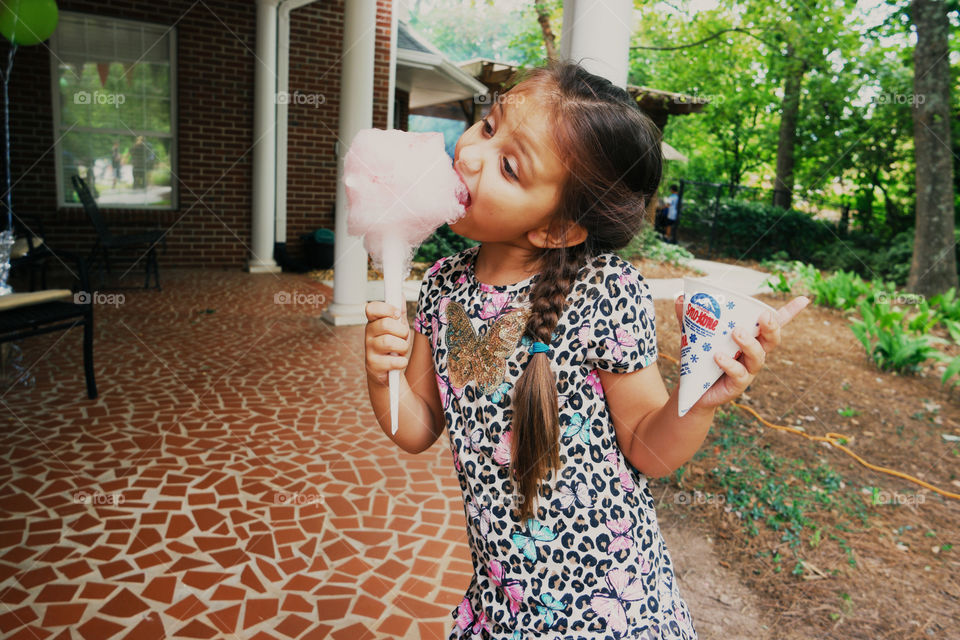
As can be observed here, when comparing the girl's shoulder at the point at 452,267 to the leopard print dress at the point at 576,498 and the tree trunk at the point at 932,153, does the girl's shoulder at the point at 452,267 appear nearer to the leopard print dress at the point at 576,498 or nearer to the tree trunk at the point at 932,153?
the leopard print dress at the point at 576,498

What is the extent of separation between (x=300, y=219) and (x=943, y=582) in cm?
875

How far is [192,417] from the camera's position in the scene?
388 centimetres

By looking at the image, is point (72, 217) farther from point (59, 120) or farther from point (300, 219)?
point (300, 219)

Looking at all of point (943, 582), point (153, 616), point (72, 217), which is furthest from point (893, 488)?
point (72, 217)

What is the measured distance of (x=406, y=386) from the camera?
1.36 m

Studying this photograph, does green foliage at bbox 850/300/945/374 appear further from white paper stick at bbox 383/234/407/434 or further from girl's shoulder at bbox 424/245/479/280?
white paper stick at bbox 383/234/407/434

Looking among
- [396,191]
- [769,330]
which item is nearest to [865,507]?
[769,330]

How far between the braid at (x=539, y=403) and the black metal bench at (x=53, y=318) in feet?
11.4

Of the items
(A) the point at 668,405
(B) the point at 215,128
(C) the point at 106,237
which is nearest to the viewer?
(A) the point at 668,405

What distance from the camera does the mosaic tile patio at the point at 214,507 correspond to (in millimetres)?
2256

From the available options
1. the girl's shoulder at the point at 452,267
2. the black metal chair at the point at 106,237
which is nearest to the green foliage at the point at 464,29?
the black metal chair at the point at 106,237

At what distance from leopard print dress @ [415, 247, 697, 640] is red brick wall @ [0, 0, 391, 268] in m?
8.84

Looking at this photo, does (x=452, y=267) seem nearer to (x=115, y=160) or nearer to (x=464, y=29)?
(x=115, y=160)

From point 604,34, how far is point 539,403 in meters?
2.11
